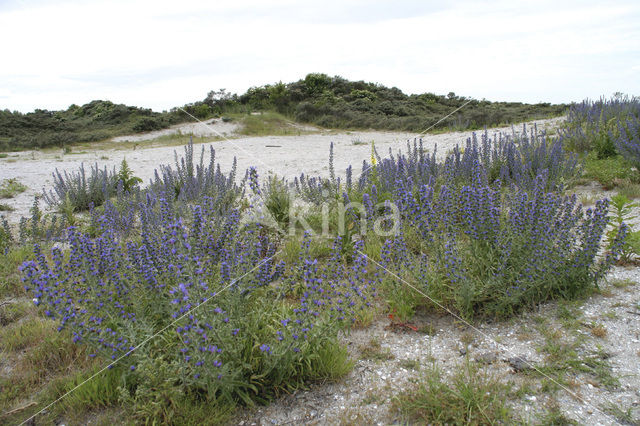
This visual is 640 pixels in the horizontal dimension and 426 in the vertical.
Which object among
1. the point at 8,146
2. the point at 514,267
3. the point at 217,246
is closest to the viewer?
the point at 514,267

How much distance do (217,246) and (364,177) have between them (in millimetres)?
2851

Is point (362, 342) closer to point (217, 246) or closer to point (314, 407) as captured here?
point (314, 407)

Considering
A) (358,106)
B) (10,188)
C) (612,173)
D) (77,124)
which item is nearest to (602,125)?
(612,173)

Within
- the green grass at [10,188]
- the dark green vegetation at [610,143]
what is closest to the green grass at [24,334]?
the green grass at [10,188]

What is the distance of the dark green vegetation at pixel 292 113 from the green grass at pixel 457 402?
1341cm

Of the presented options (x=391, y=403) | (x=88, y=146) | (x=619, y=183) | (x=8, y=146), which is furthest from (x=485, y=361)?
(x=8, y=146)

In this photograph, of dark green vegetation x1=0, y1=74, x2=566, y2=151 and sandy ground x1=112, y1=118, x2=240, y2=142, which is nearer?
dark green vegetation x1=0, y1=74, x2=566, y2=151

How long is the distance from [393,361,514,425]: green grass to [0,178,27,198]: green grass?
25.0ft

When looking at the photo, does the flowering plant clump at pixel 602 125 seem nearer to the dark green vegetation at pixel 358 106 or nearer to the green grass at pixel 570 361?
the green grass at pixel 570 361

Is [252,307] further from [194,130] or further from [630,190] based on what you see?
[194,130]

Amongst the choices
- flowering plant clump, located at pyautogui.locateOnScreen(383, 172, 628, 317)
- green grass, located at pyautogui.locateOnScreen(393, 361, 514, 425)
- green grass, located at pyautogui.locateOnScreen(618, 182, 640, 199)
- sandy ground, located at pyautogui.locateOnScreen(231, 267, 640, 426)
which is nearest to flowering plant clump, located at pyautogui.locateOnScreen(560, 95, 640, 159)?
green grass, located at pyautogui.locateOnScreen(618, 182, 640, 199)

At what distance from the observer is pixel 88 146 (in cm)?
1430

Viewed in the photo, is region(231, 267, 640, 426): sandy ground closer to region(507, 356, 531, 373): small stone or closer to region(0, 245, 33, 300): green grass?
region(507, 356, 531, 373): small stone

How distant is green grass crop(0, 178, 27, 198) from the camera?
23.1 feet
